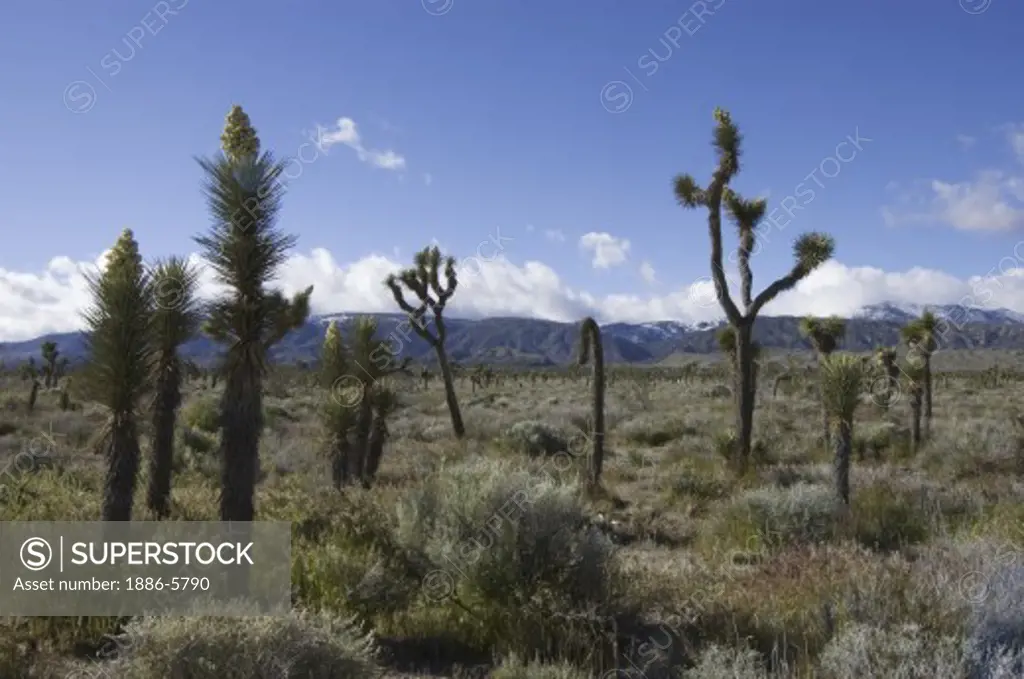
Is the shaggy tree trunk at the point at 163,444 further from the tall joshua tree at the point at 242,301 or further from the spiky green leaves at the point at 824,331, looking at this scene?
the spiky green leaves at the point at 824,331

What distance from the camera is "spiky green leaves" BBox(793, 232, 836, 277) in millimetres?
15359

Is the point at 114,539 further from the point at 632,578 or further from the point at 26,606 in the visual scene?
the point at 632,578

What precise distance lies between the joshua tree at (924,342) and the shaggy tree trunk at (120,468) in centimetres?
2349

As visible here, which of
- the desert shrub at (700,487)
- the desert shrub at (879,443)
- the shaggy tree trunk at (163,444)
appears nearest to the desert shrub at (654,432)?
the desert shrub at (879,443)

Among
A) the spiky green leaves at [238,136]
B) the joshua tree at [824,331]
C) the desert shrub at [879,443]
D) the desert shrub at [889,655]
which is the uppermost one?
the spiky green leaves at [238,136]

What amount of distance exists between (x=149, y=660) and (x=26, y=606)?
245 centimetres

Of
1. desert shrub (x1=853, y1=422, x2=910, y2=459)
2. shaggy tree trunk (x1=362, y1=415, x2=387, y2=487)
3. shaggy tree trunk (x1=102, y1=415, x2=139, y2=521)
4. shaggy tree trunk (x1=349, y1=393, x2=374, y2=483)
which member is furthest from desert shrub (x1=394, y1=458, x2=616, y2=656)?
desert shrub (x1=853, y1=422, x2=910, y2=459)

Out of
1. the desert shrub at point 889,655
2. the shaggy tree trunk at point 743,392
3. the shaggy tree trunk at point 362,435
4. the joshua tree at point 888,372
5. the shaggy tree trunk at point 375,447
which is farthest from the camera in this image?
the joshua tree at point 888,372

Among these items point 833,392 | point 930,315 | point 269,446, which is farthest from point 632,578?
point 930,315

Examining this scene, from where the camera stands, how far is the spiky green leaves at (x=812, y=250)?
15.4 m

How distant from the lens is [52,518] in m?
7.75

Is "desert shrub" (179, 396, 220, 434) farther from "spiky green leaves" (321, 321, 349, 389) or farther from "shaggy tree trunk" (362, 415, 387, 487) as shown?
"spiky green leaves" (321, 321, 349, 389)

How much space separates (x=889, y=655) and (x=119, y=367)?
6.45 metres

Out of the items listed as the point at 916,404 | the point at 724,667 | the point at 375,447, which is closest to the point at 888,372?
the point at 916,404
